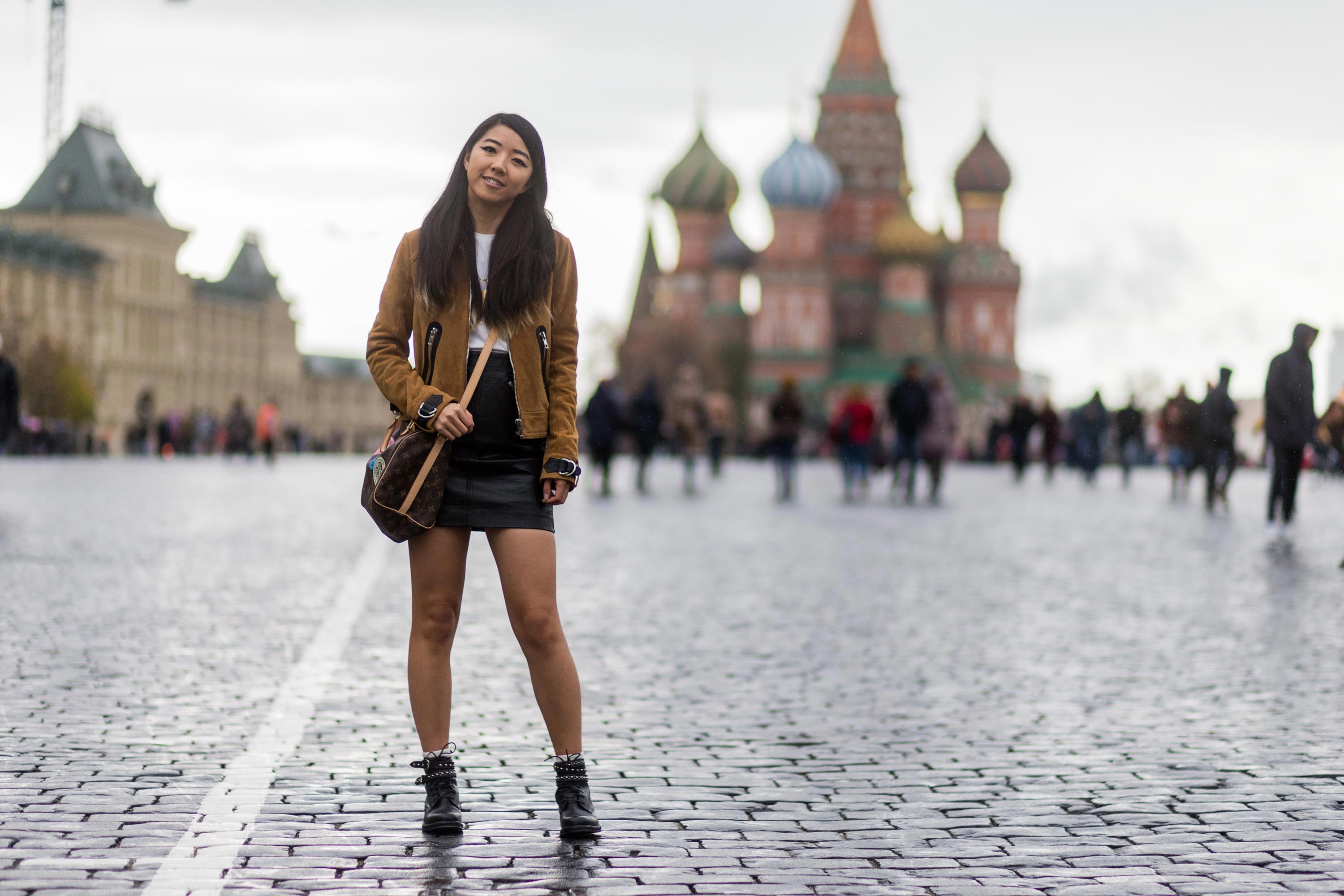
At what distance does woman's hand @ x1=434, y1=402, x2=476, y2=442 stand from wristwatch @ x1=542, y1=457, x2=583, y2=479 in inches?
8.6

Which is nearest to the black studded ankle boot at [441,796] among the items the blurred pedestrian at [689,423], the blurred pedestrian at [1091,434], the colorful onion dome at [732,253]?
the blurred pedestrian at [689,423]

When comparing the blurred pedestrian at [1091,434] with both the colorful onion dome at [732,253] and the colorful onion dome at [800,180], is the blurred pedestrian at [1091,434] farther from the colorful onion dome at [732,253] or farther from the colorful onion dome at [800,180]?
the colorful onion dome at [732,253]

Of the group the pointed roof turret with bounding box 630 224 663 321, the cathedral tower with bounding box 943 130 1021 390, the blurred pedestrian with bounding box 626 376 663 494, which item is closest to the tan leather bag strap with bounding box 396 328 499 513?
the blurred pedestrian with bounding box 626 376 663 494

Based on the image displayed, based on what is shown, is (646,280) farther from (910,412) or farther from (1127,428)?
(910,412)

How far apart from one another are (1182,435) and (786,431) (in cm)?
569

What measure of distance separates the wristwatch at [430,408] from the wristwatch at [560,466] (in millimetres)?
297

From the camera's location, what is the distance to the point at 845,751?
7.14 metres

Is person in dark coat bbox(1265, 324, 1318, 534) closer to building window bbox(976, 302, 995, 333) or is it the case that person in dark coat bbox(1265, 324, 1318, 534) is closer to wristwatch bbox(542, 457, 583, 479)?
wristwatch bbox(542, 457, 583, 479)

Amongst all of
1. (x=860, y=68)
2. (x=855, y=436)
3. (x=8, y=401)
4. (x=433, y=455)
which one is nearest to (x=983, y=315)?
(x=860, y=68)

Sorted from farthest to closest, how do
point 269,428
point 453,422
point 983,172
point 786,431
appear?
point 983,172
point 269,428
point 786,431
point 453,422

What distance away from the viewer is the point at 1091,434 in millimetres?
40812

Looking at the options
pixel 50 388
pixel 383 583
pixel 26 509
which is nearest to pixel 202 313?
pixel 50 388

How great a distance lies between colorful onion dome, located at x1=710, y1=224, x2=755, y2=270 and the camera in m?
136

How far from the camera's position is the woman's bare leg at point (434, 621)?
5.59m
